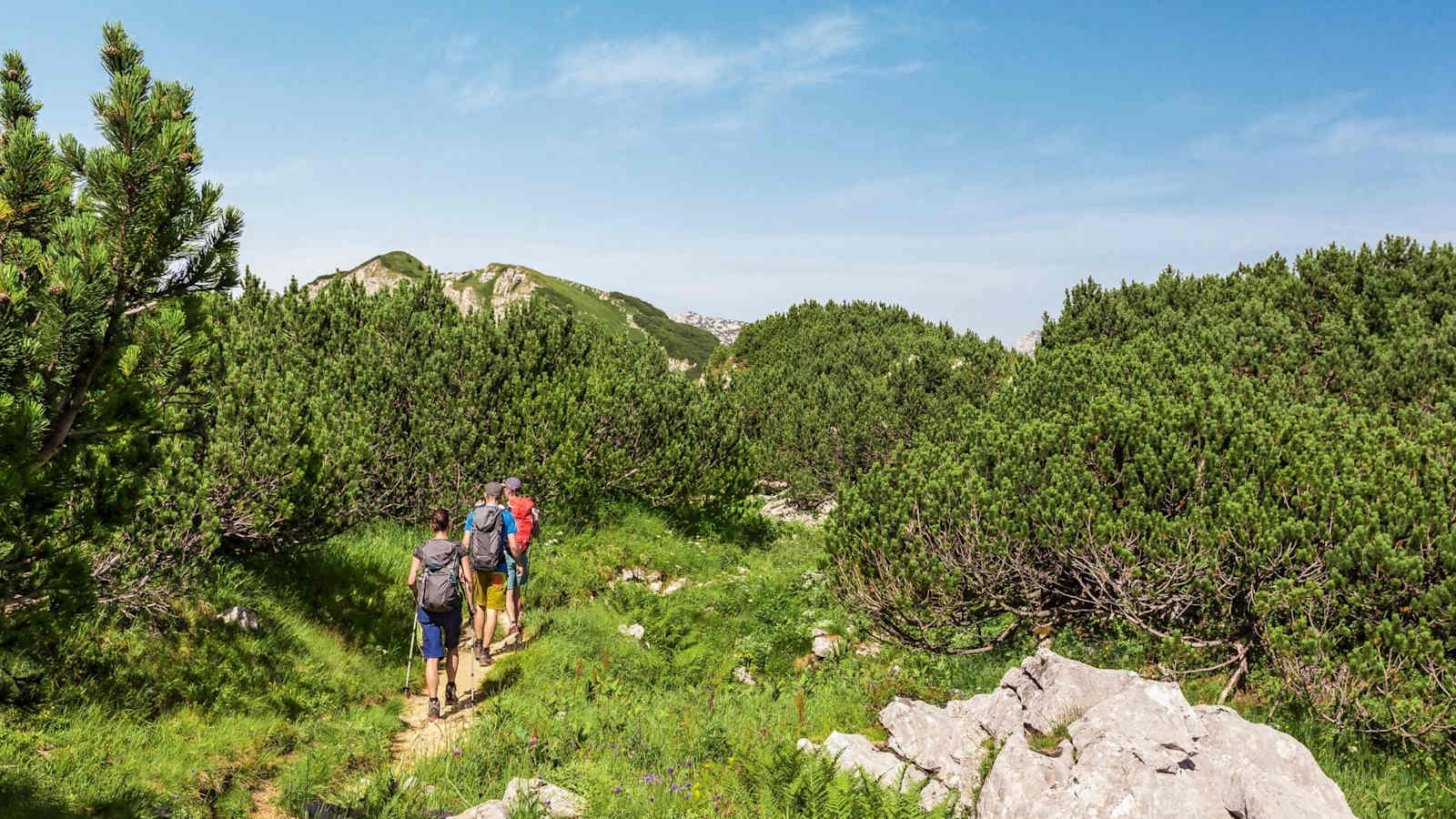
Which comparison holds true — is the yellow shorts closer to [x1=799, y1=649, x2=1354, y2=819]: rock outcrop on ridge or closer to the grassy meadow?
the grassy meadow

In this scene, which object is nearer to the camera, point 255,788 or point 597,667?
point 255,788

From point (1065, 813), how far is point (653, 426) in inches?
500

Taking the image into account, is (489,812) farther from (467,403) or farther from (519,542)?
(467,403)

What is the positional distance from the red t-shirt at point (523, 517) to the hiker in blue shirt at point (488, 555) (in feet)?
2.54

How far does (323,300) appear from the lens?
15078 millimetres

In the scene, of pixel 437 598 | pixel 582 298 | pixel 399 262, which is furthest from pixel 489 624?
pixel 399 262

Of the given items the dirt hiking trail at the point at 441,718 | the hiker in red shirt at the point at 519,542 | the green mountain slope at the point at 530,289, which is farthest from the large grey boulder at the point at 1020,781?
the green mountain slope at the point at 530,289

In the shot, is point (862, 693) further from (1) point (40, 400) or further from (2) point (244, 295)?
(2) point (244, 295)

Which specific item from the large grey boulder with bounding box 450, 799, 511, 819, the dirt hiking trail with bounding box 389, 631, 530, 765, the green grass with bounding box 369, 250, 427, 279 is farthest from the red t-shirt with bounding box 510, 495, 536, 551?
the green grass with bounding box 369, 250, 427, 279

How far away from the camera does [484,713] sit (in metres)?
8.24

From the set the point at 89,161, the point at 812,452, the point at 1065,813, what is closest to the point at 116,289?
the point at 89,161

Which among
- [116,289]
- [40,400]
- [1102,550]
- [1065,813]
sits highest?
[116,289]

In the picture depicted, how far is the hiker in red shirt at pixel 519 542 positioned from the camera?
35.5 ft

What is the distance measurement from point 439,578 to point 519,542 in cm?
281
